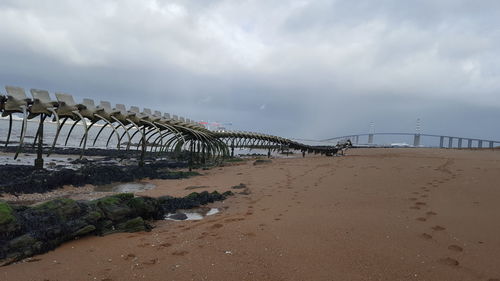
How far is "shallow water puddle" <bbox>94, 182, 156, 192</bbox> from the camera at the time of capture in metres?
9.77

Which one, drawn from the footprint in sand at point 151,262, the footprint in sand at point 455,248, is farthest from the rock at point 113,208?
the footprint in sand at point 455,248

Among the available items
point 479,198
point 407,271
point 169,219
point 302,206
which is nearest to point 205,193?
point 169,219

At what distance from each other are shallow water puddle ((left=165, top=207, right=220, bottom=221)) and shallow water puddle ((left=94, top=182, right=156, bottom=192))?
405 cm

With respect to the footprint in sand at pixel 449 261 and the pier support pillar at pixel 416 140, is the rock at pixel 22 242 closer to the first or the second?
the footprint in sand at pixel 449 261

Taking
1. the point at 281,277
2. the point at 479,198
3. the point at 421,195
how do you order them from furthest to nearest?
the point at 421,195
the point at 479,198
the point at 281,277

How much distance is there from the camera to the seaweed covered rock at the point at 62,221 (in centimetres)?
379

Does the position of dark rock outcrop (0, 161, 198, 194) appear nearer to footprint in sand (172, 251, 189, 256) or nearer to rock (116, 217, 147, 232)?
rock (116, 217, 147, 232)

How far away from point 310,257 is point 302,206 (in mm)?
2673

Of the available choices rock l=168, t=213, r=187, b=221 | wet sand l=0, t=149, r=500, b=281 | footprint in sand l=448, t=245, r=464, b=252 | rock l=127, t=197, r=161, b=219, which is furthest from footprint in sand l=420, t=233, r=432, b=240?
rock l=127, t=197, r=161, b=219

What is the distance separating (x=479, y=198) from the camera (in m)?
5.98

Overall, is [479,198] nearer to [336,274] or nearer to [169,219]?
[336,274]

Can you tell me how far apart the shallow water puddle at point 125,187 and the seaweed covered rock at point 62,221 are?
4.59 m

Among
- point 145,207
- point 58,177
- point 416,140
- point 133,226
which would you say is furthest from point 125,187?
point 416,140

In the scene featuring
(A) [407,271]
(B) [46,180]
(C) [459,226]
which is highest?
(C) [459,226]
